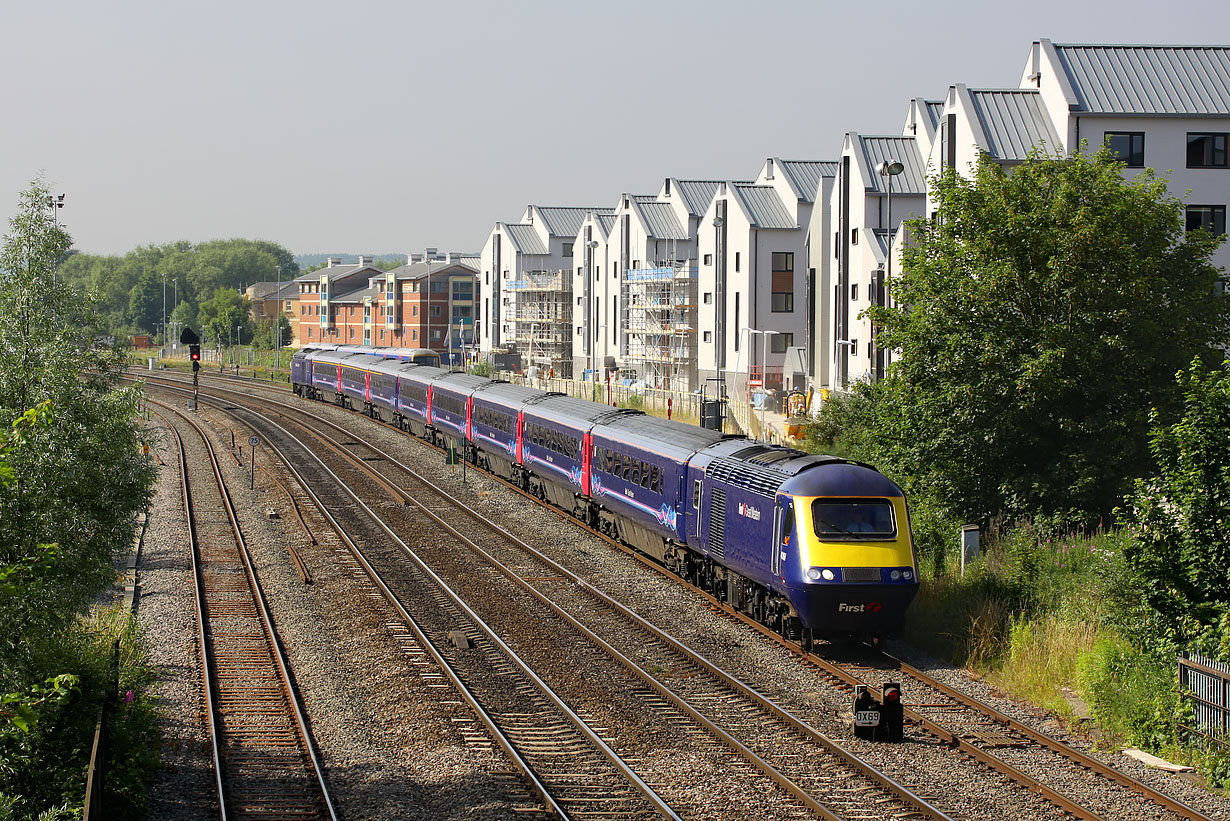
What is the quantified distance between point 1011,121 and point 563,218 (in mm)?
64355

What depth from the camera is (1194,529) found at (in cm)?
1474

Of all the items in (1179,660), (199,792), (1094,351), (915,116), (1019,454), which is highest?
(915,116)

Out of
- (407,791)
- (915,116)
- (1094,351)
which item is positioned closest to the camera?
(407,791)

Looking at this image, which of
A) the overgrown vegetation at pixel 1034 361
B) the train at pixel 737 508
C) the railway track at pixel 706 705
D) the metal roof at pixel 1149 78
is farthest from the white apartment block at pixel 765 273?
the railway track at pixel 706 705

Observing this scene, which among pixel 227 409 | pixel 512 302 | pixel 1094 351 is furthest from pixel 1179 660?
pixel 512 302

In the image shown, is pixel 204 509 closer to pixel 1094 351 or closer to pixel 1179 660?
pixel 1094 351

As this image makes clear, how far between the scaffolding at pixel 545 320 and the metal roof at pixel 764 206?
31287 mm

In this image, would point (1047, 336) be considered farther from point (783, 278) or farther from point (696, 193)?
point (696, 193)

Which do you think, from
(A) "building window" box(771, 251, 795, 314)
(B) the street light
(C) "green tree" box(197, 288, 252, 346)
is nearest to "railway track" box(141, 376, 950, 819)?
(B) the street light

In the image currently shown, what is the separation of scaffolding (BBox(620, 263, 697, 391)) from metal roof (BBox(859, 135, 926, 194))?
73.2 ft

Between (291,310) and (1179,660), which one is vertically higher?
(291,310)

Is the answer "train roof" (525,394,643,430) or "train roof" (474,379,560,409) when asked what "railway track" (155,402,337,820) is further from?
"train roof" (474,379,560,409)

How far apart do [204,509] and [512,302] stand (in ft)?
219

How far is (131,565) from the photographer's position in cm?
2619
